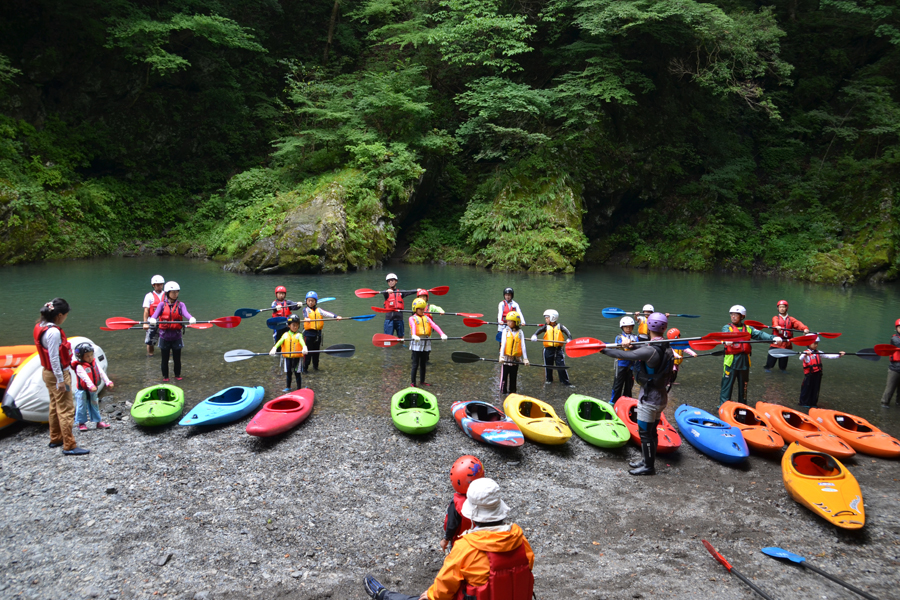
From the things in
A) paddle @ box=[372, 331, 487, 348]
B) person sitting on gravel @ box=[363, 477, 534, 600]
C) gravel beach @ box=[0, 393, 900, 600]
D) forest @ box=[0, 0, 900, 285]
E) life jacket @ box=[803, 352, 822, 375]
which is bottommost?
gravel beach @ box=[0, 393, 900, 600]

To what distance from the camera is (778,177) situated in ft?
90.7

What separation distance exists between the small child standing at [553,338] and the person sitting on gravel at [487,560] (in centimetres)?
594

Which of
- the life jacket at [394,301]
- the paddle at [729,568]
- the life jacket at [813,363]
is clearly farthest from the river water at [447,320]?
the paddle at [729,568]

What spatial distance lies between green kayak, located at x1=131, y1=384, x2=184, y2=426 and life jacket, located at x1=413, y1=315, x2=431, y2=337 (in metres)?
3.62

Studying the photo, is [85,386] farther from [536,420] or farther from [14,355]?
[536,420]

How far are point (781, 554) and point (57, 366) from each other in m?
7.50

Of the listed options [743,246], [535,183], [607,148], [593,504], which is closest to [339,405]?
[593,504]

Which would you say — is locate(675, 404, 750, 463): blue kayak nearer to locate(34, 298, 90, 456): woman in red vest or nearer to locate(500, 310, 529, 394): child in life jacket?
locate(500, 310, 529, 394): child in life jacket

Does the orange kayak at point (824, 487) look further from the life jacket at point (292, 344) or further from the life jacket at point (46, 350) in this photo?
the life jacket at point (46, 350)

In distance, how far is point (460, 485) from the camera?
3561 mm

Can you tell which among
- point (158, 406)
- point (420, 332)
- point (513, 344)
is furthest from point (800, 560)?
point (158, 406)

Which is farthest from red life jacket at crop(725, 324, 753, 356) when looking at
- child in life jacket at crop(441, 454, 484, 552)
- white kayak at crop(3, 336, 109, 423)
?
white kayak at crop(3, 336, 109, 423)

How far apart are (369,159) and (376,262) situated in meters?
4.64

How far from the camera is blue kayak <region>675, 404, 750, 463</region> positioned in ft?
20.9
